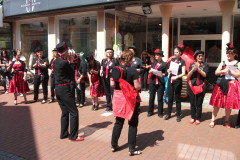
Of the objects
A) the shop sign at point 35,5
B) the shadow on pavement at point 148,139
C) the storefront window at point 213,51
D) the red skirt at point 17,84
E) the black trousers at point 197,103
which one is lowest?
the shadow on pavement at point 148,139

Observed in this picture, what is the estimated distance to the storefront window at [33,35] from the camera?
14.1 metres

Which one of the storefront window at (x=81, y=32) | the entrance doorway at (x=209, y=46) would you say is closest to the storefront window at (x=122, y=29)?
the storefront window at (x=81, y=32)

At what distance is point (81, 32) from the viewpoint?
499 inches

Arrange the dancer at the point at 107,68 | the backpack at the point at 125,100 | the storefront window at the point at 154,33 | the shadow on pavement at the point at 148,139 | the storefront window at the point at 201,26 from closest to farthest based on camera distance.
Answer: the backpack at the point at 125,100, the shadow on pavement at the point at 148,139, the dancer at the point at 107,68, the storefront window at the point at 201,26, the storefront window at the point at 154,33

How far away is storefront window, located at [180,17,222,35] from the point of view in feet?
40.3

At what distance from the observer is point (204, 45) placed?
12.7 m

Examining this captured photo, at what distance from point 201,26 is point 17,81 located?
940 centimetres

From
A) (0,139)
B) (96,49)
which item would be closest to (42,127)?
(0,139)

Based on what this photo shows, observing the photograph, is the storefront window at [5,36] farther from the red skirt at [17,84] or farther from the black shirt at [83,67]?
the black shirt at [83,67]

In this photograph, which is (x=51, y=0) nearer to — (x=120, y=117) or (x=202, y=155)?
(x=120, y=117)

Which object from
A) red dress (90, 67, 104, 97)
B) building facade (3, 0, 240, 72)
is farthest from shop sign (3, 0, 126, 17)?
red dress (90, 67, 104, 97)

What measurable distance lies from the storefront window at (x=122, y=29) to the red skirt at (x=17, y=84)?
435 cm

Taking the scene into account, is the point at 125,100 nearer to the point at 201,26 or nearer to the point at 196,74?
the point at 196,74

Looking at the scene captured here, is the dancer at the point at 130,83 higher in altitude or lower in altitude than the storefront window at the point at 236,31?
lower
